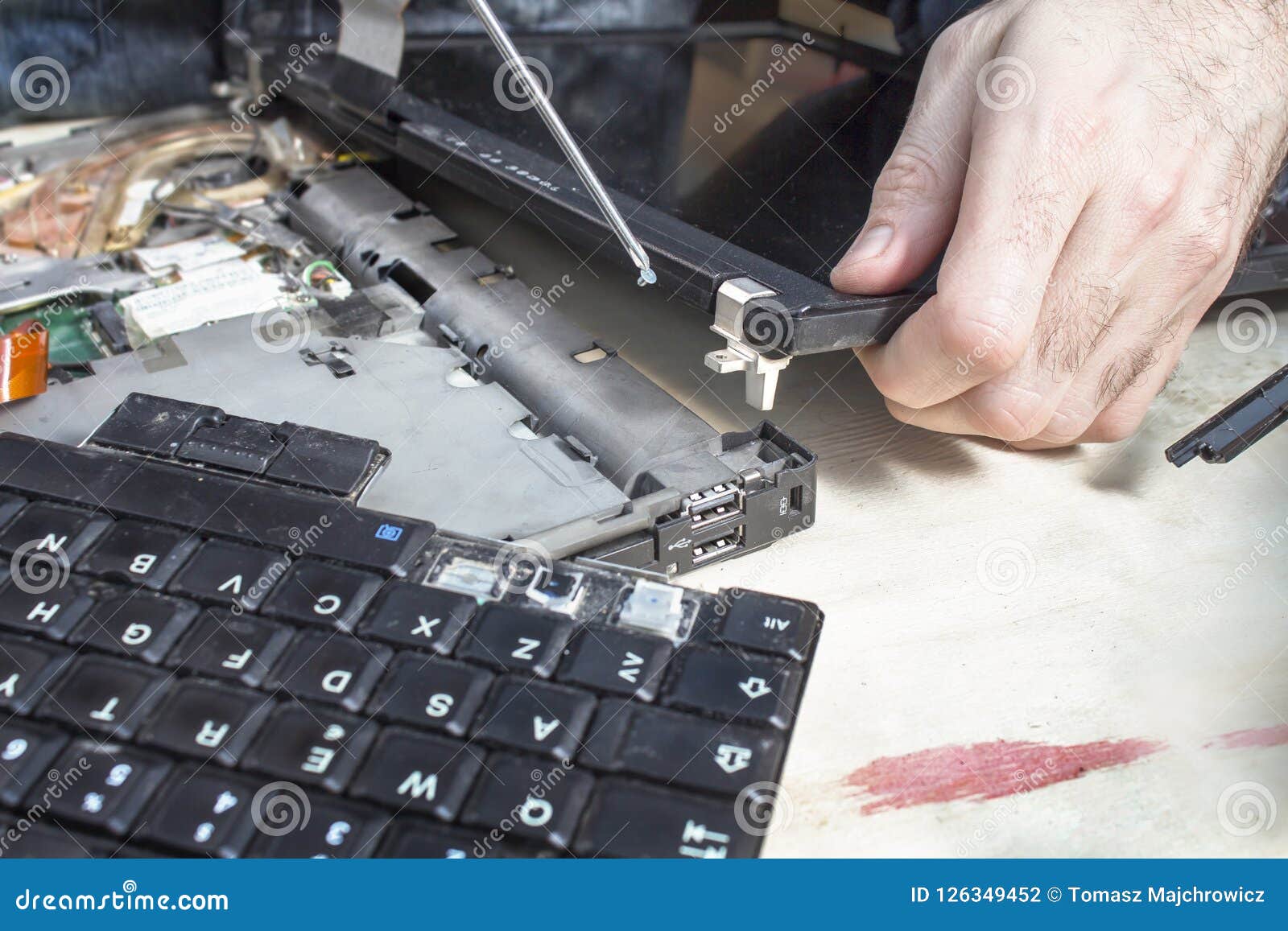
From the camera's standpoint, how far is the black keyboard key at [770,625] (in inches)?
18.6

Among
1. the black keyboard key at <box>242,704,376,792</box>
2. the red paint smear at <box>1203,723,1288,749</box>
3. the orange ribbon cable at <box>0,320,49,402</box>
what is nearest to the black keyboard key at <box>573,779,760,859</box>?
the black keyboard key at <box>242,704,376,792</box>

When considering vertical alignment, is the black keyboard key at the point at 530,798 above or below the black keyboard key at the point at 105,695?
above

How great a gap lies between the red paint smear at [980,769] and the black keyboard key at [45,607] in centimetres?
39

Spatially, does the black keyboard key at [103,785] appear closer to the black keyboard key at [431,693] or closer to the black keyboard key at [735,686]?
the black keyboard key at [431,693]

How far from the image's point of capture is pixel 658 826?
1.36 feet

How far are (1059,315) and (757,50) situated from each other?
60 centimetres

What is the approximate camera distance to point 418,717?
17.9 inches

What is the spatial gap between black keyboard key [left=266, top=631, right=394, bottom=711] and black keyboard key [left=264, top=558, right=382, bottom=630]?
1 centimetres

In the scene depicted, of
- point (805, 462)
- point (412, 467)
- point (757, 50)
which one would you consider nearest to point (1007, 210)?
point (805, 462)

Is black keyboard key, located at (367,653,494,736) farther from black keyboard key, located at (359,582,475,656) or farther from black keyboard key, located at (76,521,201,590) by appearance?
black keyboard key, located at (76,521,201,590)

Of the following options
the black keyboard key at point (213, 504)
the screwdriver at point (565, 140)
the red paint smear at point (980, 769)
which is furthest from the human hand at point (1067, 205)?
the black keyboard key at point (213, 504)

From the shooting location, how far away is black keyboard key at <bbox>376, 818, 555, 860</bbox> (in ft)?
1.35

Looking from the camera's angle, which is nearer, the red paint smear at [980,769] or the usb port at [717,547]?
the red paint smear at [980,769]
